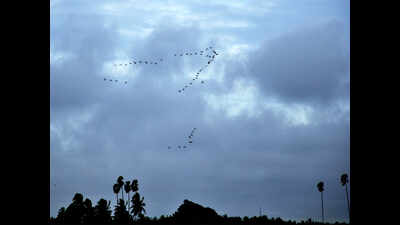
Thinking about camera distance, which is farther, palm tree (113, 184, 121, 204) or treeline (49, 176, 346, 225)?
palm tree (113, 184, 121, 204)

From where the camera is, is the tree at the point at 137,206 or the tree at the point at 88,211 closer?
the tree at the point at 88,211

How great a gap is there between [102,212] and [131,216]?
15.4 metres

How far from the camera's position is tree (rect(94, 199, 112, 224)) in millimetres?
103600

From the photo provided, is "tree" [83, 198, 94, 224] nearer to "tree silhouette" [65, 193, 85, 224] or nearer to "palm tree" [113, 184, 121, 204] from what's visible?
"tree silhouette" [65, 193, 85, 224]

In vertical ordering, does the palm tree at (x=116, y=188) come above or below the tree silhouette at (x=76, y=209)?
above

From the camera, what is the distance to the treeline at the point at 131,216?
6036cm

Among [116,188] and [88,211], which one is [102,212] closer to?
[88,211]

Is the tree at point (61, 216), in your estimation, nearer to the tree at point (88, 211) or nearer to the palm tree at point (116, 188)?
the tree at point (88, 211)

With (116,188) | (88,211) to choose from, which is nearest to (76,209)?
(88,211)
